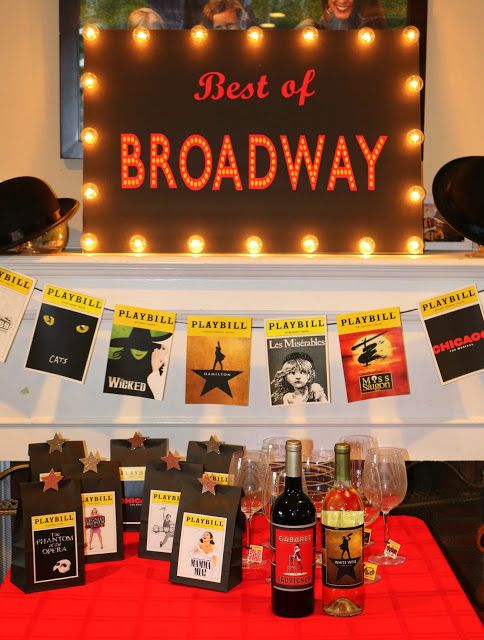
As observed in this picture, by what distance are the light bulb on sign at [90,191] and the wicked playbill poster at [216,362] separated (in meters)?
0.39

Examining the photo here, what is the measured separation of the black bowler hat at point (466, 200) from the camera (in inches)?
74.2

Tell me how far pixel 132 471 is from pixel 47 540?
0.34 m

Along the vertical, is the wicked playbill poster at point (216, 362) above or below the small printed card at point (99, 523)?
above

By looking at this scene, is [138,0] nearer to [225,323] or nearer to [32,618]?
[225,323]

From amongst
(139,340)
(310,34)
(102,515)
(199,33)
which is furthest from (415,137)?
(102,515)


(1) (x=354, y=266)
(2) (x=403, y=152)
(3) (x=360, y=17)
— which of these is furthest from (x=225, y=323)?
(3) (x=360, y=17)

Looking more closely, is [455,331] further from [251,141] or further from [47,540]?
[47,540]

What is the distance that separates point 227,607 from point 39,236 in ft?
3.32

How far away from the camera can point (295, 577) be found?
1396 mm

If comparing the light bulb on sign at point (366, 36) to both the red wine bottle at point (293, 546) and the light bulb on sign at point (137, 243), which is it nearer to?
the light bulb on sign at point (137, 243)

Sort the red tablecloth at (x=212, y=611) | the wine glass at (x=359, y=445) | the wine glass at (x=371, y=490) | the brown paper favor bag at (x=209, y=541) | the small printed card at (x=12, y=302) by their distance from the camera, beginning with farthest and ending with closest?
the small printed card at (x=12, y=302)
the wine glass at (x=359, y=445)
the wine glass at (x=371, y=490)
the brown paper favor bag at (x=209, y=541)
the red tablecloth at (x=212, y=611)

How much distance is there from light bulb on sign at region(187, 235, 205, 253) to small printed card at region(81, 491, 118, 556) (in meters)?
0.64

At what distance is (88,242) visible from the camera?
200 centimetres

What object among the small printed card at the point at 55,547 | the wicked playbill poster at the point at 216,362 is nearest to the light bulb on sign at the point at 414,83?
the wicked playbill poster at the point at 216,362
